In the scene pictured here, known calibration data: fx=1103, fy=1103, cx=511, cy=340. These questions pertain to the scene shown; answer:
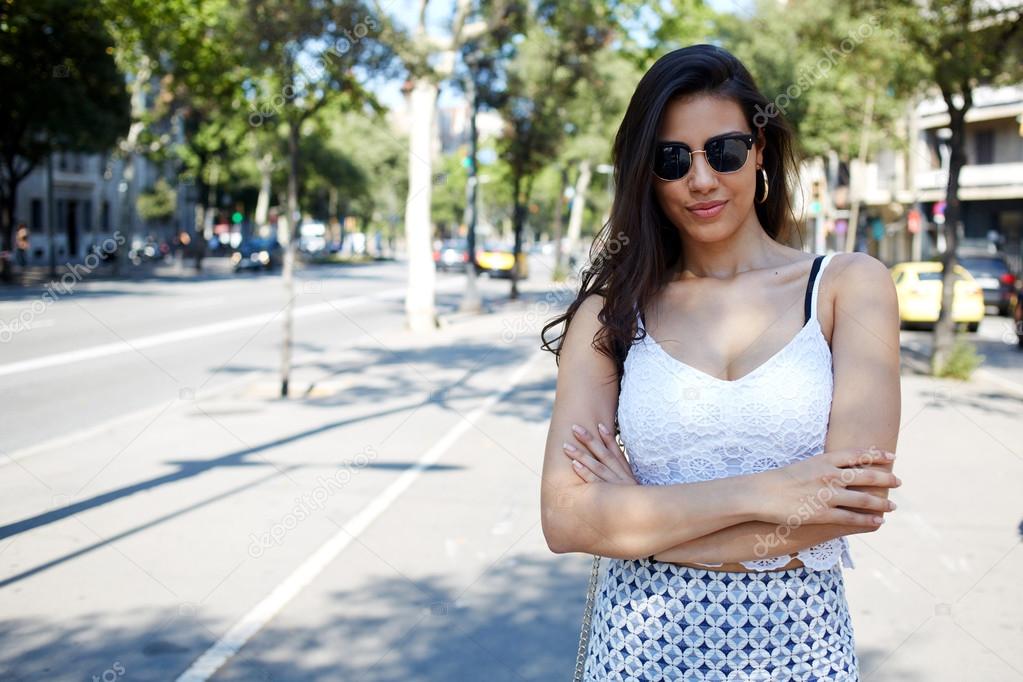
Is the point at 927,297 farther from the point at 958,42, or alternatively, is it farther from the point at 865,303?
the point at 865,303

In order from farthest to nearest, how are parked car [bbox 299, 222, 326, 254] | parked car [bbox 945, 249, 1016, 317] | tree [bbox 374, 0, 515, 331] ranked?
parked car [bbox 299, 222, 326, 254] < parked car [bbox 945, 249, 1016, 317] < tree [bbox 374, 0, 515, 331]

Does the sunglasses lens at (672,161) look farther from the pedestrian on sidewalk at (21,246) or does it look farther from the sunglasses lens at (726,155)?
the pedestrian on sidewalk at (21,246)

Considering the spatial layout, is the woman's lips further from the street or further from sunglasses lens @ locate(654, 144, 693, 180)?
the street

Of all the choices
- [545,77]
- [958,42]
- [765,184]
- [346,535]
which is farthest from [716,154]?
[545,77]

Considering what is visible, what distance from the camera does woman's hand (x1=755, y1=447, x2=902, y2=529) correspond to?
6.22ft

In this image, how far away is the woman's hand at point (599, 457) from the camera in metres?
2.03

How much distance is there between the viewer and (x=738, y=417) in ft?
6.35

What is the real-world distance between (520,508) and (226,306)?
65.1ft

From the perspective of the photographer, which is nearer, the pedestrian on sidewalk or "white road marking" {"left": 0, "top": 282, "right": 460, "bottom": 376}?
"white road marking" {"left": 0, "top": 282, "right": 460, "bottom": 376}

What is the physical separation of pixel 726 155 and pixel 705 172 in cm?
5

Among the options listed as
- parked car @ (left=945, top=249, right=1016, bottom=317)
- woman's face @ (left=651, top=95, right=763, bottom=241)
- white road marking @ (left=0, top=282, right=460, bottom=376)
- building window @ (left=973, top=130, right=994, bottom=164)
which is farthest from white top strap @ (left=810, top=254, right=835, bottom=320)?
building window @ (left=973, top=130, right=994, bottom=164)

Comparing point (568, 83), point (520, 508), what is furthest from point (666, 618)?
point (568, 83)

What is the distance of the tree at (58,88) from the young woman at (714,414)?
2951 centimetres

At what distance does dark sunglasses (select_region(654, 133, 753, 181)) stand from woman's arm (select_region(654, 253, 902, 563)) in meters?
0.28
